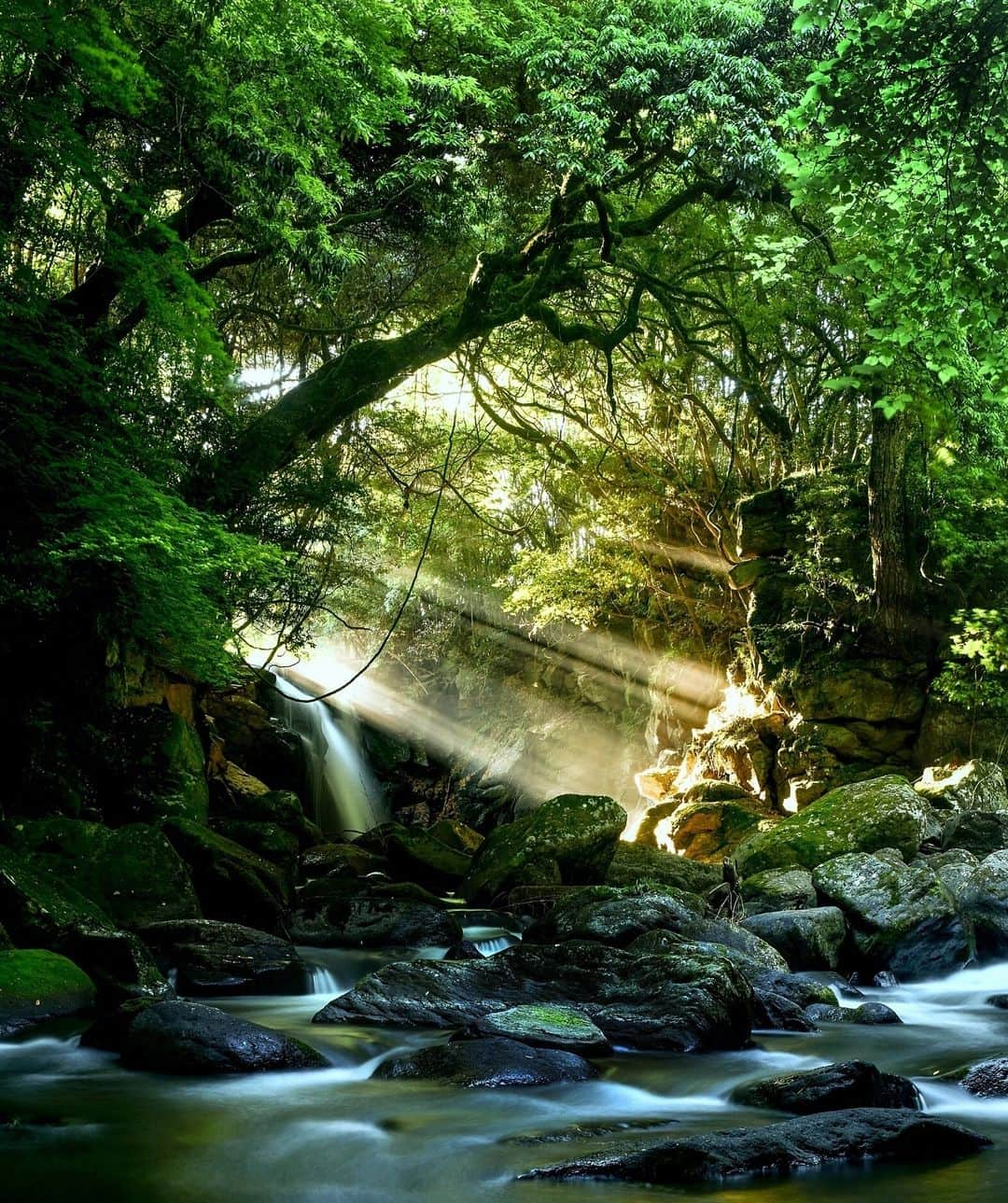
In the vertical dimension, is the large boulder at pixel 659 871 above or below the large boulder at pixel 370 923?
above

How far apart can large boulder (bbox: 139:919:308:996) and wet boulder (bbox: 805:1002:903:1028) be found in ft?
13.3

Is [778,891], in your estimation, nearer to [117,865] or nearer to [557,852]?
[557,852]

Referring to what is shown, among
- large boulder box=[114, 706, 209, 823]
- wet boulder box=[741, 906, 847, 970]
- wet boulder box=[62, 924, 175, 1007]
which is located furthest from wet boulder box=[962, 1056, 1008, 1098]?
large boulder box=[114, 706, 209, 823]

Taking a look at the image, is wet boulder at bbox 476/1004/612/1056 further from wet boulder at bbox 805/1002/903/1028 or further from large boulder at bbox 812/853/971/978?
large boulder at bbox 812/853/971/978

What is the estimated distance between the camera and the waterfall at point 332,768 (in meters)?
20.1

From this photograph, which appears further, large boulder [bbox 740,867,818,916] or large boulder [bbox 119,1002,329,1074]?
large boulder [bbox 740,867,818,916]

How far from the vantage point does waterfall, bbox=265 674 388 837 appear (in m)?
20.1

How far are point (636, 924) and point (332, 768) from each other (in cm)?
1488

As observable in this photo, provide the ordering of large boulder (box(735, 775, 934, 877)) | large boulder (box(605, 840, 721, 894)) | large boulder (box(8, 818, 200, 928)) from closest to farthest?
large boulder (box(8, 818, 200, 928)) → large boulder (box(735, 775, 934, 877)) → large boulder (box(605, 840, 721, 894))

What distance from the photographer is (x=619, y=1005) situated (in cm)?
642

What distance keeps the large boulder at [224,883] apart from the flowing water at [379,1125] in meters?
3.23

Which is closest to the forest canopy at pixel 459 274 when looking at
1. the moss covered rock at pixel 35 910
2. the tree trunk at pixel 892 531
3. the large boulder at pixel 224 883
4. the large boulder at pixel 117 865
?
the tree trunk at pixel 892 531

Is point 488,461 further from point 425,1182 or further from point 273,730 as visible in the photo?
point 425,1182

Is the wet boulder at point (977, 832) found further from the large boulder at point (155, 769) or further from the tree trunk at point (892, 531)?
the large boulder at point (155, 769)
